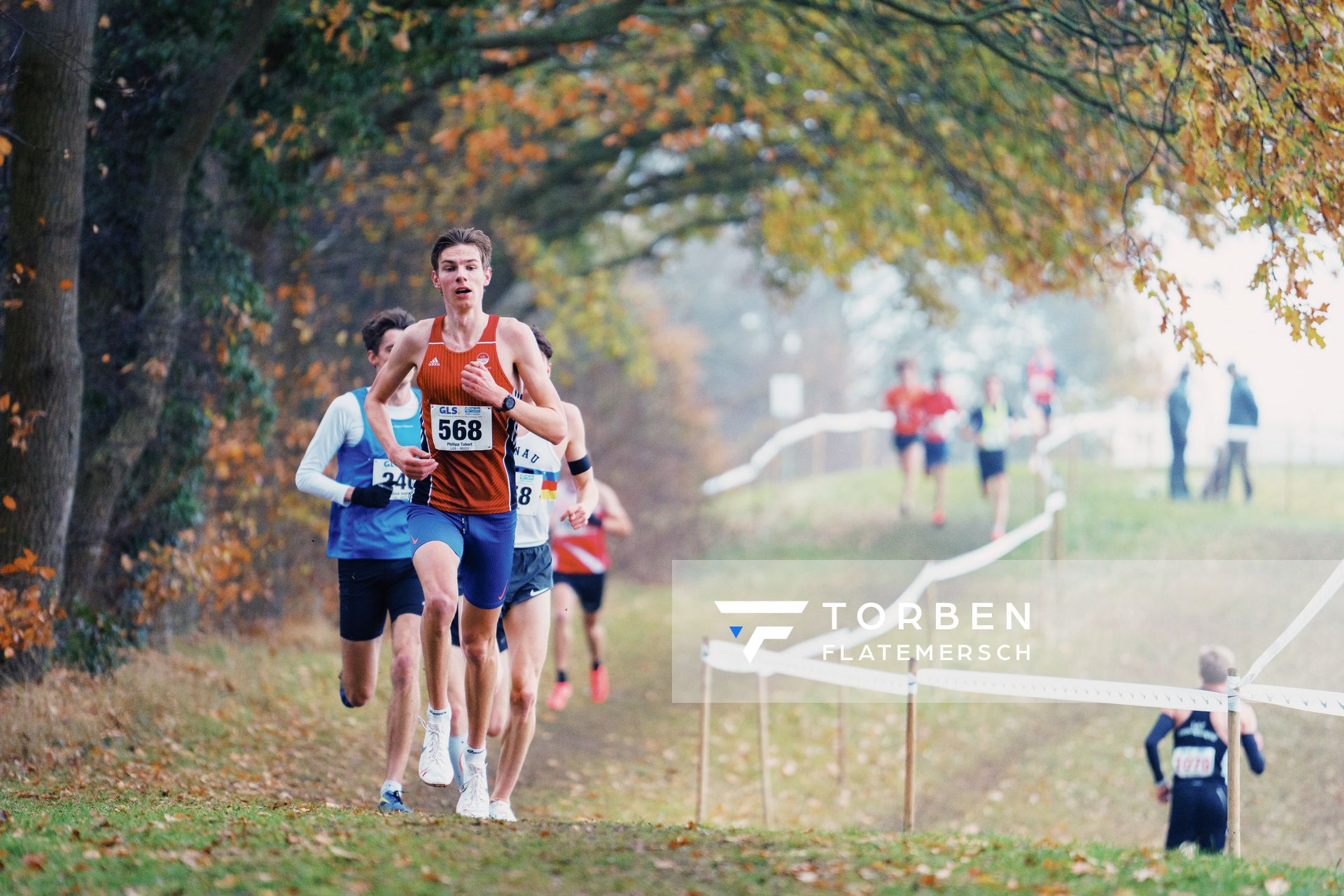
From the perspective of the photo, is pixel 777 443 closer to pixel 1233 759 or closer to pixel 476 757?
pixel 1233 759

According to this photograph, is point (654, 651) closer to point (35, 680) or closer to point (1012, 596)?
point (1012, 596)

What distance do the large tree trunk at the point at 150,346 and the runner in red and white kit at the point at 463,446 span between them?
4.52 metres

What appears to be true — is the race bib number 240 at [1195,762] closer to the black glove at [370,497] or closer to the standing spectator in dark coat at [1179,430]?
the black glove at [370,497]

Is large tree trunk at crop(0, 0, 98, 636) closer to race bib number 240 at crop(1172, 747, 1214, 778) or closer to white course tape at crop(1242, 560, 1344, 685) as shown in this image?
race bib number 240 at crop(1172, 747, 1214, 778)

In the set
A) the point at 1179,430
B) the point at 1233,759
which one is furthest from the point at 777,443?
the point at 1233,759

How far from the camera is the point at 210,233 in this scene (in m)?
11.1

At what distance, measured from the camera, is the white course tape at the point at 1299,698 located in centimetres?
620

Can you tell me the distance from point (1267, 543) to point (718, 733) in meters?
8.73

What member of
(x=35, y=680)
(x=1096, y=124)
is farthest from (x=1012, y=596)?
(x=35, y=680)

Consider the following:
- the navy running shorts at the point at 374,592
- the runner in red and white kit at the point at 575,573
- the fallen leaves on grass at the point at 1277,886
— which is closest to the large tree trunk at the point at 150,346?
the runner in red and white kit at the point at 575,573

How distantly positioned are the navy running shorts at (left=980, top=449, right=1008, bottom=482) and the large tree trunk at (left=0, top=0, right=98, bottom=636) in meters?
12.9

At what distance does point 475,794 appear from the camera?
6.63m

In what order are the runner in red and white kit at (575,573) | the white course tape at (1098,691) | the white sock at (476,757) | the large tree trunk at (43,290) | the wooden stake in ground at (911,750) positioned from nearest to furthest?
the white sock at (476,757), the white course tape at (1098,691), the wooden stake in ground at (911,750), the large tree trunk at (43,290), the runner in red and white kit at (575,573)

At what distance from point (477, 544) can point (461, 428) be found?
537mm
